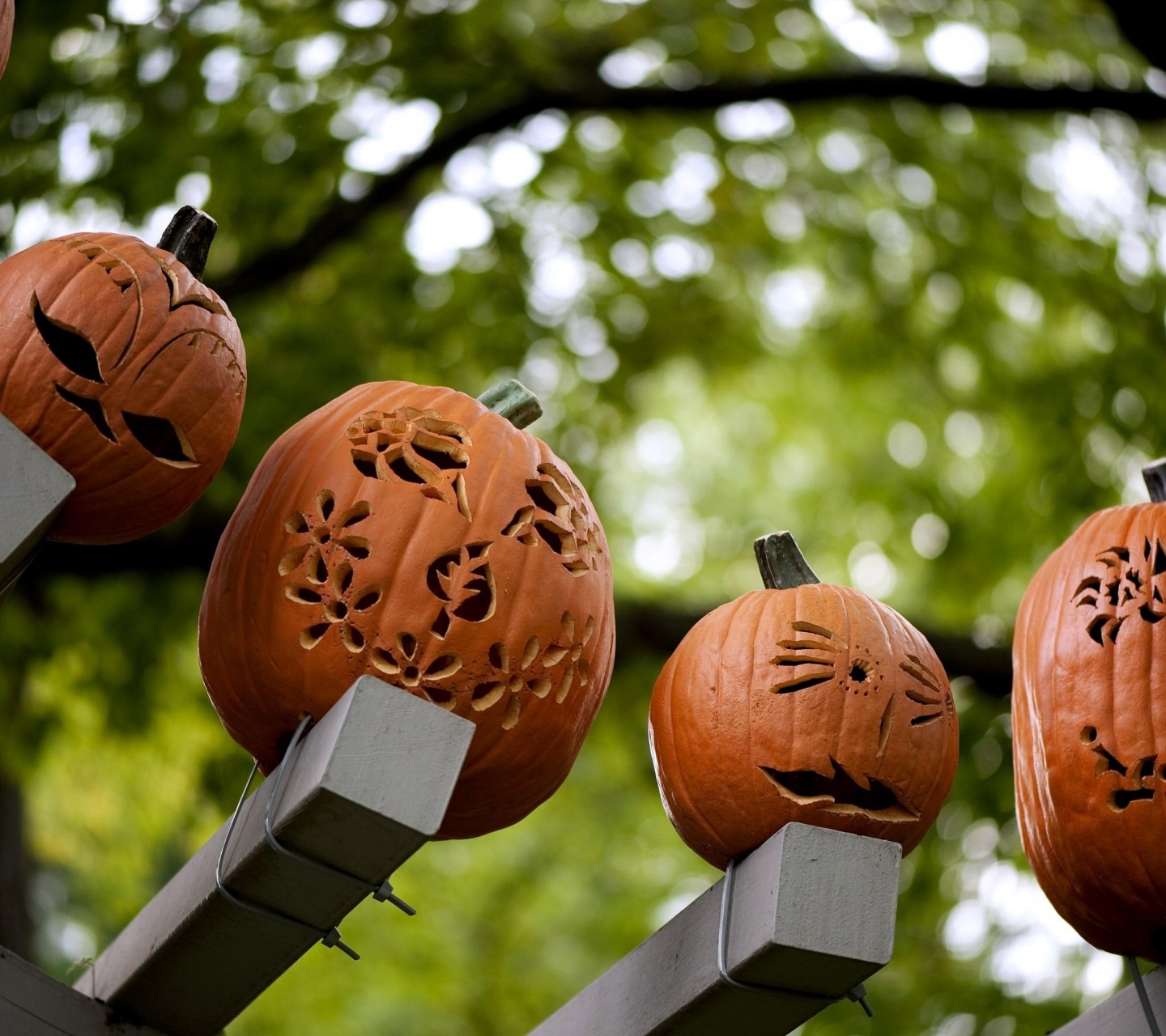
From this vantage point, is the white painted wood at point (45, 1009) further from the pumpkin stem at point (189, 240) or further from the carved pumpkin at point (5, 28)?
the carved pumpkin at point (5, 28)

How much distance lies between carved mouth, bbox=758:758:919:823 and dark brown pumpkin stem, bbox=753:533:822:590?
281mm

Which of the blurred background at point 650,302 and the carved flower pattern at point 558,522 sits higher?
the carved flower pattern at point 558,522

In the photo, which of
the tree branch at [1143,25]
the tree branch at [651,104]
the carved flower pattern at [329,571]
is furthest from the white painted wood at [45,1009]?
the tree branch at [1143,25]

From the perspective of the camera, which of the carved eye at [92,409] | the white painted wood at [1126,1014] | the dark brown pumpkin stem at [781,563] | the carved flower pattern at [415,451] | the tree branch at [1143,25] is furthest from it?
the tree branch at [1143,25]

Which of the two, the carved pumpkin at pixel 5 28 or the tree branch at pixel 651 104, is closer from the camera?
the carved pumpkin at pixel 5 28

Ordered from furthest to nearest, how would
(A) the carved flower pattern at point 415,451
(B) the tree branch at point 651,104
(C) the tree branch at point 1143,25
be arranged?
(B) the tree branch at point 651,104 → (C) the tree branch at point 1143,25 → (A) the carved flower pattern at point 415,451

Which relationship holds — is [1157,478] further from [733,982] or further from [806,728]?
[733,982]

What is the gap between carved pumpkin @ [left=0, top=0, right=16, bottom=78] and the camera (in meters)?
1.27

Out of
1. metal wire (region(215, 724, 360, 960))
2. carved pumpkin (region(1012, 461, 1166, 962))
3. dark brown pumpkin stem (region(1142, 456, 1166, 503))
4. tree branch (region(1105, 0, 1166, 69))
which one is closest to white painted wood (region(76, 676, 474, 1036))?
metal wire (region(215, 724, 360, 960))

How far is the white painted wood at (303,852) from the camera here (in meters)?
1.08

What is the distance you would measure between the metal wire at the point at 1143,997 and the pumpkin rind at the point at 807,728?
0.93 ft

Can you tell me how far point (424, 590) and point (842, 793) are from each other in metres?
0.49

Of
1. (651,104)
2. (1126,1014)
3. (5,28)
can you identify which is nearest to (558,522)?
(5,28)

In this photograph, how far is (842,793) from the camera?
1353 millimetres
